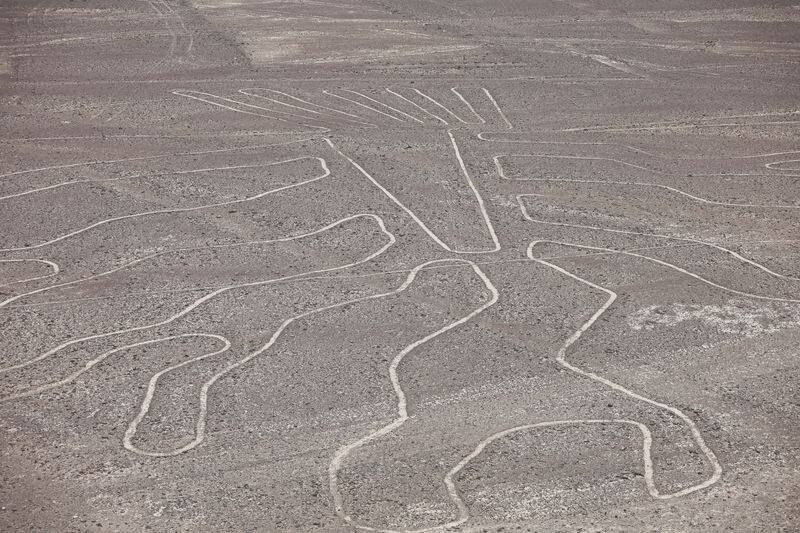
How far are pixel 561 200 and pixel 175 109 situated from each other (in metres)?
6.07

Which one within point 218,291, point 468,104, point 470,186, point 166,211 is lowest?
point 218,291

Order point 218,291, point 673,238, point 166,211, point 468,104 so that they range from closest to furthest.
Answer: point 218,291
point 673,238
point 166,211
point 468,104

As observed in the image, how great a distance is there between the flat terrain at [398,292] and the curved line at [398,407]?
0.03 meters

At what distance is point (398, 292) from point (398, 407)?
201 centimetres

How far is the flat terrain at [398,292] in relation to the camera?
663cm

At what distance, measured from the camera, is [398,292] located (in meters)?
9.38

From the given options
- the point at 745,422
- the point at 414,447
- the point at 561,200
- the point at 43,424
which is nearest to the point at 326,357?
the point at 414,447

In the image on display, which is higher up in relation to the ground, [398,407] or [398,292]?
[398,292]

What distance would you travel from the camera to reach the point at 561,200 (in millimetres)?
11617

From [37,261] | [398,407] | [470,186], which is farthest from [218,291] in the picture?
[470,186]

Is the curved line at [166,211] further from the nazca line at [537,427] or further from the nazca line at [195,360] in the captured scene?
the nazca line at [537,427]

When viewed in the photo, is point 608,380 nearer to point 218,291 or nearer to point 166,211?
point 218,291

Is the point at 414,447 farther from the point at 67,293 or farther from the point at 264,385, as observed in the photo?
the point at 67,293

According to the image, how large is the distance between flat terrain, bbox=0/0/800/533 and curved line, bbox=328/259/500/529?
3 cm
